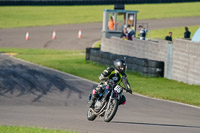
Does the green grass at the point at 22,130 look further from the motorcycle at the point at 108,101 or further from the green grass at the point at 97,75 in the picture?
the green grass at the point at 97,75

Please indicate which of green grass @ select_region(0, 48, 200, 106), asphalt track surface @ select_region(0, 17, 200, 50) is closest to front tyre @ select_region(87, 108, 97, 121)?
green grass @ select_region(0, 48, 200, 106)

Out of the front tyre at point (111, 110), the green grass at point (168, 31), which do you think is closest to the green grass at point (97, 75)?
the front tyre at point (111, 110)

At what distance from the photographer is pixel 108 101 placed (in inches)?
455

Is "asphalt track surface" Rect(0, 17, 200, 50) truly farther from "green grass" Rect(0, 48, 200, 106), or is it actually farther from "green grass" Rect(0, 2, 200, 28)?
"green grass" Rect(0, 48, 200, 106)

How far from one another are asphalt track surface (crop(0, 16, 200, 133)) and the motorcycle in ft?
0.81

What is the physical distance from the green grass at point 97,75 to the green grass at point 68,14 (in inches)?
750

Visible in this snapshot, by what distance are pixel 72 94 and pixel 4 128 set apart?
8153mm

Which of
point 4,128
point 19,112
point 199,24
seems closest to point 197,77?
point 19,112

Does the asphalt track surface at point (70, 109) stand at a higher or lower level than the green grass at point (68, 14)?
lower

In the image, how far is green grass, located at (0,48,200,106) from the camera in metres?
18.3

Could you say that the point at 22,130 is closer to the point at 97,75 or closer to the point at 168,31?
the point at 97,75

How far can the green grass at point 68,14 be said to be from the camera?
5699 centimetres

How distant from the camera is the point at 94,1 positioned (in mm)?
58219

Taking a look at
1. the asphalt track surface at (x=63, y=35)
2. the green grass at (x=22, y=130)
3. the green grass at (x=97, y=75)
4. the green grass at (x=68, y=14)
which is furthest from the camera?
the green grass at (x=68, y=14)
